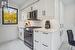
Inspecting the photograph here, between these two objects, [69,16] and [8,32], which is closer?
[69,16]

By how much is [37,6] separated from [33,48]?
1.93m

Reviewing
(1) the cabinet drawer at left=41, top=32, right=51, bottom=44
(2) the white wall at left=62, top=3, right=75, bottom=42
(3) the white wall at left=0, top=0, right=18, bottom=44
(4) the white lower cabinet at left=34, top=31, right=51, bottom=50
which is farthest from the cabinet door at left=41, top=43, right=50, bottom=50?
(3) the white wall at left=0, top=0, right=18, bottom=44

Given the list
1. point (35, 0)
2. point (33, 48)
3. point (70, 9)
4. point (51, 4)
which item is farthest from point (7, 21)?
point (70, 9)

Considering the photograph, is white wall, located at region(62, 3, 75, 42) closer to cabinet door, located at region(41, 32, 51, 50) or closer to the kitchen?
the kitchen

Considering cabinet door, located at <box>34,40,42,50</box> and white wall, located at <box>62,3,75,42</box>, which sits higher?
white wall, located at <box>62,3,75,42</box>

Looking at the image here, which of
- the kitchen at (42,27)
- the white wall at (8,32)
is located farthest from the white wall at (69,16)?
the white wall at (8,32)

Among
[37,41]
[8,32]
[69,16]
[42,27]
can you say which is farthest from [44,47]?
[8,32]

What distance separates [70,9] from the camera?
449cm

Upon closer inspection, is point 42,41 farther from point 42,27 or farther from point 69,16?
point 69,16

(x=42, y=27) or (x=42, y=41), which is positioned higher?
(x=42, y=27)

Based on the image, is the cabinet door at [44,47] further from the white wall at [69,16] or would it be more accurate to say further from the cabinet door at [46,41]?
the white wall at [69,16]

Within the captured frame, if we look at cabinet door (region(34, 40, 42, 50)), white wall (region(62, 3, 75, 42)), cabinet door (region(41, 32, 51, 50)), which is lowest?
cabinet door (region(34, 40, 42, 50))

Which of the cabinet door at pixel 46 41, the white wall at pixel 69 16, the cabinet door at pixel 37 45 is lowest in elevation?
the cabinet door at pixel 37 45

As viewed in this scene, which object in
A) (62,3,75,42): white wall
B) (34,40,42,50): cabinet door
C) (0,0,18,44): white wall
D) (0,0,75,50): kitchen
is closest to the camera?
(0,0,75,50): kitchen
